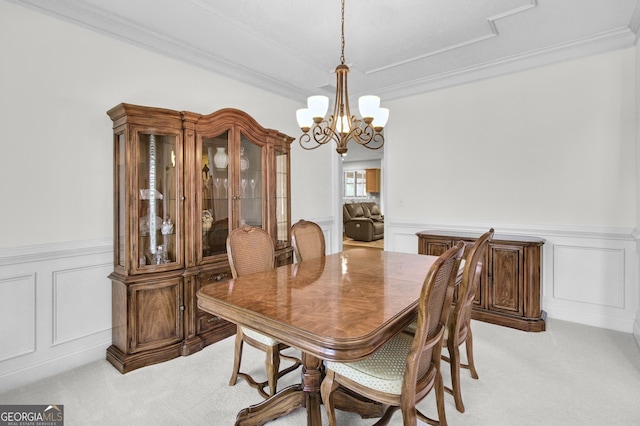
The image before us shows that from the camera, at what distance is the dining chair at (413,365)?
123cm

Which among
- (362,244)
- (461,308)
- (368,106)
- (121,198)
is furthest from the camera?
(362,244)

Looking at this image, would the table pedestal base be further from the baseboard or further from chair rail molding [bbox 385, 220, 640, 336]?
chair rail molding [bbox 385, 220, 640, 336]

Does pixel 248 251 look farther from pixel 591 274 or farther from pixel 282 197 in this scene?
pixel 591 274

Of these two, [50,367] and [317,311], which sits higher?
[317,311]

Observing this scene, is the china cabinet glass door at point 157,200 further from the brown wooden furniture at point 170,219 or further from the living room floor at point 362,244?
the living room floor at point 362,244

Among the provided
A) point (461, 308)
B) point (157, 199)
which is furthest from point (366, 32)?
point (461, 308)

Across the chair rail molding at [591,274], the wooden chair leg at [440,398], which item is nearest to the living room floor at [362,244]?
the chair rail molding at [591,274]

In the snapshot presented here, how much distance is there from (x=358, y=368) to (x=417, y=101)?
3514mm

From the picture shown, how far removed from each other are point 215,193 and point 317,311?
6.13 feet

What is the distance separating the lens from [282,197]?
348 centimetres

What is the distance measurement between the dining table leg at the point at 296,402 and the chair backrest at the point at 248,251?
0.73 metres

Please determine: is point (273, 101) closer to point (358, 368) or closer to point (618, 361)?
point (358, 368)

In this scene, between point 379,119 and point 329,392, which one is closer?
point 329,392

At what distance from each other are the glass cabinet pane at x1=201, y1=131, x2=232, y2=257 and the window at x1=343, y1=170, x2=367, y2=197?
321 inches
